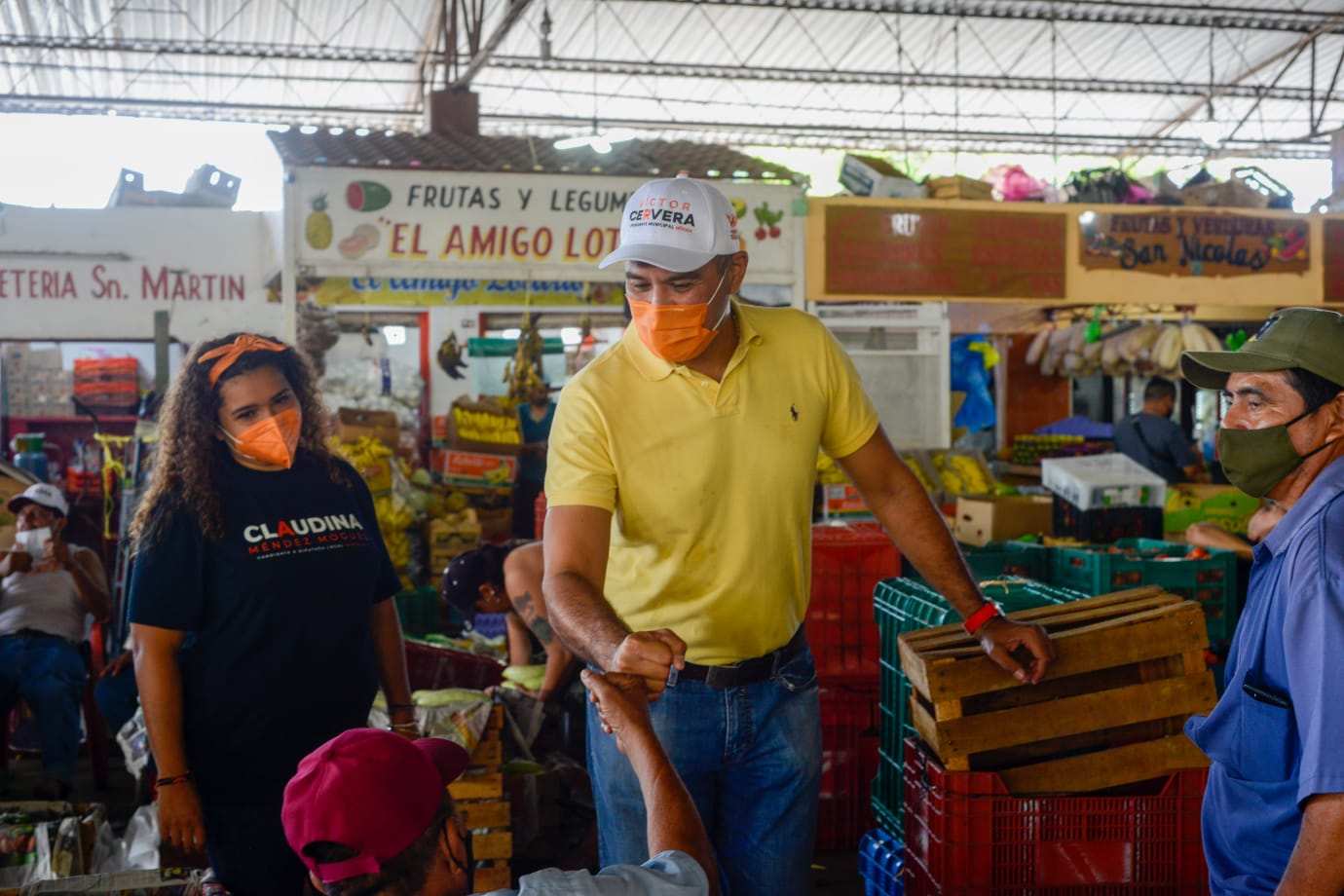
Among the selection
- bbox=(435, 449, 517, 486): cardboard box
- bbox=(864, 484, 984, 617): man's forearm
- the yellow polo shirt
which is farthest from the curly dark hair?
bbox=(435, 449, 517, 486): cardboard box

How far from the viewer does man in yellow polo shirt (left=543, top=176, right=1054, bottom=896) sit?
7.68 ft

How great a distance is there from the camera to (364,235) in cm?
679

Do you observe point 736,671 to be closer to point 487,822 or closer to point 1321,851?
point 1321,851

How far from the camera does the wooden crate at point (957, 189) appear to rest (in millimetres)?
8312

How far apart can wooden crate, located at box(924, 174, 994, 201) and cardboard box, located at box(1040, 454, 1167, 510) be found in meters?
2.88

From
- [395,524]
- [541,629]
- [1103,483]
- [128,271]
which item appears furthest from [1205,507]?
[128,271]

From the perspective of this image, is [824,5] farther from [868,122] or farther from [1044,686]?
[1044,686]

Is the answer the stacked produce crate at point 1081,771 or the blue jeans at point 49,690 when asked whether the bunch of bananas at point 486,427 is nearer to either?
the blue jeans at point 49,690

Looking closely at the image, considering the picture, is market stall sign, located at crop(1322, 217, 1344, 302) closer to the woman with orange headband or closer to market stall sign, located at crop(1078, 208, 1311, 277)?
market stall sign, located at crop(1078, 208, 1311, 277)

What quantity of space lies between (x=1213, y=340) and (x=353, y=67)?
42.9ft

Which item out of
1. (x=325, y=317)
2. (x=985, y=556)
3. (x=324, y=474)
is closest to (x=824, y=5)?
(x=325, y=317)

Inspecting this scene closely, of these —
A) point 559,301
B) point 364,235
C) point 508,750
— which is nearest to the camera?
point 508,750

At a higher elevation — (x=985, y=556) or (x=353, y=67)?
(x=353, y=67)

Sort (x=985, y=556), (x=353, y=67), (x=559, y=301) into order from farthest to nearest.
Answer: (x=353, y=67) → (x=559, y=301) → (x=985, y=556)
